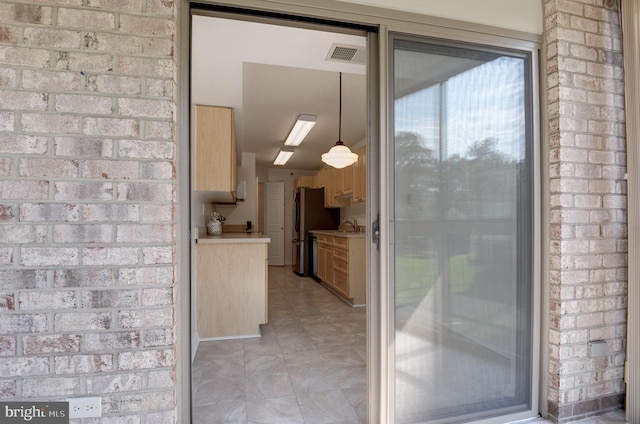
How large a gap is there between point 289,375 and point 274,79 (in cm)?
264

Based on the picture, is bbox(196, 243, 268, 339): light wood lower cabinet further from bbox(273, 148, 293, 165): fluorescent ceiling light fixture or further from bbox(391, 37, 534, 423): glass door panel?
bbox(273, 148, 293, 165): fluorescent ceiling light fixture

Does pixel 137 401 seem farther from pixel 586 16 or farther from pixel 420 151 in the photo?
pixel 586 16

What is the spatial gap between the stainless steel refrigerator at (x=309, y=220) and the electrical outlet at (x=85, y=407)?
5.44 meters

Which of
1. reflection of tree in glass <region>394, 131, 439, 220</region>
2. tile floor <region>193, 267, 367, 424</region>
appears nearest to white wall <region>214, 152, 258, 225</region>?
tile floor <region>193, 267, 367, 424</region>

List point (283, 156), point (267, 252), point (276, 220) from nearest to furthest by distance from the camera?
point (267, 252), point (283, 156), point (276, 220)

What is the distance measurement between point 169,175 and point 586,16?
7.69 ft

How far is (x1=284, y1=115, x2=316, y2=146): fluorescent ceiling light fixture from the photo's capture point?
4199mm

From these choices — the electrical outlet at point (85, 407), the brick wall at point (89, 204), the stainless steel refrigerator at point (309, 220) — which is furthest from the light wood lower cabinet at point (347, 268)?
the electrical outlet at point (85, 407)

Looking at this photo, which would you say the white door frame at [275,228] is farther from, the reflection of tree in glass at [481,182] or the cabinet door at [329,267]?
the reflection of tree in glass at [481,182]

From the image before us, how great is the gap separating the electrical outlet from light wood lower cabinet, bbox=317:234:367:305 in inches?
134

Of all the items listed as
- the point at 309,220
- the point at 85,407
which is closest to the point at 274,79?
the point at 85,407

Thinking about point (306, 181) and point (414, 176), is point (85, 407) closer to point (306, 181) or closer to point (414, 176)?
point (414, 176)

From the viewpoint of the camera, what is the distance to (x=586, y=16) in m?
1.80

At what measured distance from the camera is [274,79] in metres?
3.20
